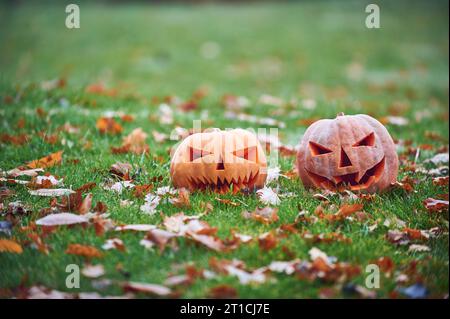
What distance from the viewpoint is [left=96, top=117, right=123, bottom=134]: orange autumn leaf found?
5257 mm

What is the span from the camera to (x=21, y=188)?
377 cm

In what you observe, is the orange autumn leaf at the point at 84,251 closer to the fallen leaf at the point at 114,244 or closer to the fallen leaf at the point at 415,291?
the fallen leaf at the point at 114,244

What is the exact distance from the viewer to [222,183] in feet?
12.3

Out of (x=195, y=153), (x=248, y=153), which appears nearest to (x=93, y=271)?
(x=195, y=153)

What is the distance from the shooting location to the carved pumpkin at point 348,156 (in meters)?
Answer: 3.73

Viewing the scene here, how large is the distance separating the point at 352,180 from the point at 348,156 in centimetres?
19

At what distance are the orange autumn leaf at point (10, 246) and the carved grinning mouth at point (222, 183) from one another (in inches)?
48.6

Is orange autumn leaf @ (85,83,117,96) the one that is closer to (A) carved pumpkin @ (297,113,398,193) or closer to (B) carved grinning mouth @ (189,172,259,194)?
(B) carved grinning mouth @ (189,172,259,194)

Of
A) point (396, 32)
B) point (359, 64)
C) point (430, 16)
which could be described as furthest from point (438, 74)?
point (430, 16)

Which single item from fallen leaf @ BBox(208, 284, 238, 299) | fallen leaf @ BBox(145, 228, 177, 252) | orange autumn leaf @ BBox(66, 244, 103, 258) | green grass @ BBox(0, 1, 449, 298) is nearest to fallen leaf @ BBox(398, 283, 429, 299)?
green grass @ BBox(0, 1, 449, 298)

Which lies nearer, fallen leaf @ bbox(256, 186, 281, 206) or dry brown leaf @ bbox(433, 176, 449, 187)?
fallen leaf @ bbox(256, 186, 281, 206)

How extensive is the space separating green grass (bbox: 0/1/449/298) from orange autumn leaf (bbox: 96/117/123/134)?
77 millimetres

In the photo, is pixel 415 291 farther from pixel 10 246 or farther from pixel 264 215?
pixel 10 246
